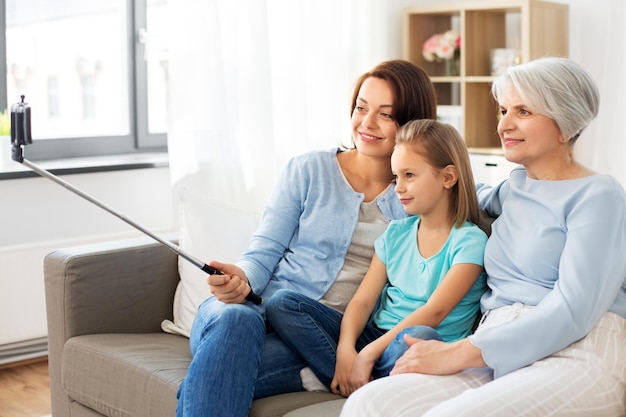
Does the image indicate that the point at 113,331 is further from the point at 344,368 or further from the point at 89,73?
the point at 89,73

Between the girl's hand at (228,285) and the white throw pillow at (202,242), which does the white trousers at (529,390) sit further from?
the white throw pillow at (202,242)

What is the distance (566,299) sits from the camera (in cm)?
170

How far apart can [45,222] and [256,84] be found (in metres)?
0.93

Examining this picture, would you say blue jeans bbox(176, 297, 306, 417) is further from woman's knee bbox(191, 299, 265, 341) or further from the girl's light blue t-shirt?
the girl's light blue t-shirt

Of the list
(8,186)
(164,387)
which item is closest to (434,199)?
(164,387)

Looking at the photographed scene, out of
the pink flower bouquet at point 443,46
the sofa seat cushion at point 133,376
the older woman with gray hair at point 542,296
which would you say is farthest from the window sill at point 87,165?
the older woman with gray hair at point 542,296

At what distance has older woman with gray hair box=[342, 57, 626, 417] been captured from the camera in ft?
5.24

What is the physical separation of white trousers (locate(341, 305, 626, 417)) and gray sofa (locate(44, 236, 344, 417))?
624 millimetres

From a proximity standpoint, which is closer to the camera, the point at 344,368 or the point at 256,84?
the point at 344,368

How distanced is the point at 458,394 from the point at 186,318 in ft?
3.41

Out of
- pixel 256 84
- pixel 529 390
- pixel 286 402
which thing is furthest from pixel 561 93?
pixel 256 84

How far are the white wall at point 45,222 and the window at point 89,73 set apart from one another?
0.30 metres

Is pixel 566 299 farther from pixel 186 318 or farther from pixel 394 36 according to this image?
pixel 394 36

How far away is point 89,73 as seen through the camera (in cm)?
384
